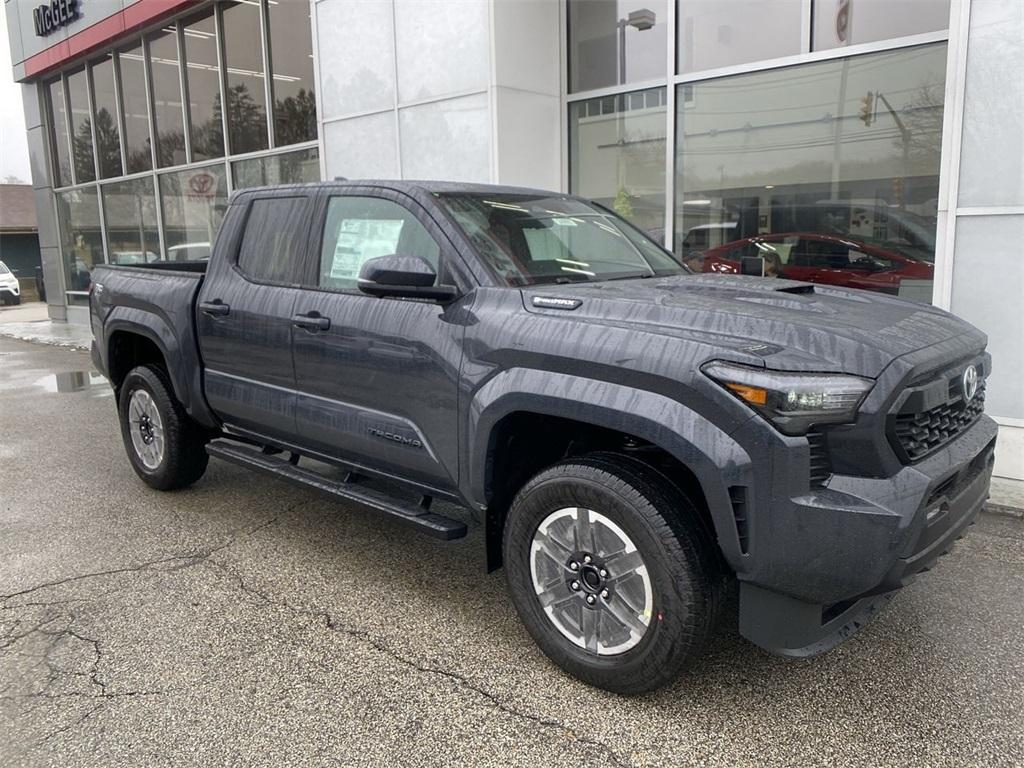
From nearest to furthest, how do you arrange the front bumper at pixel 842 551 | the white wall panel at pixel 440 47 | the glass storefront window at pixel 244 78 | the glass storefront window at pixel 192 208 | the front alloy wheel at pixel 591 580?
the front bumper at pixel 842 551 → the front alloy wheel at pixel 591 580 → the white wall panel at pixel 440 47 → the glass storefront window at pixel 244 78 → the glass storefront window at pixel 192 208

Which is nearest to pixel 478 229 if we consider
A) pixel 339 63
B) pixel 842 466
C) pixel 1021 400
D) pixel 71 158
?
pixel 842 466

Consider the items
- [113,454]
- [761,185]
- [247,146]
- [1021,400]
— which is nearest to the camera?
[1021,400]

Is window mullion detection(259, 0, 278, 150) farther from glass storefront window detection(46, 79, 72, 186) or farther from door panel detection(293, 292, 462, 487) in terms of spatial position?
door panel detection(293, 292, 462, 487)

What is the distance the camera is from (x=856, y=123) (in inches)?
271

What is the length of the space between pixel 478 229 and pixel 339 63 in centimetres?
708

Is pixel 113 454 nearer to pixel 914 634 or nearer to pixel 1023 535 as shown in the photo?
pixel 914 634

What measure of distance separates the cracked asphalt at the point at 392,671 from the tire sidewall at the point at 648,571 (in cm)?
13

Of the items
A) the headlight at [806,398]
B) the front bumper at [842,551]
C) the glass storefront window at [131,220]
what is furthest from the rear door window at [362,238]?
the glass storefront window at [131,220]

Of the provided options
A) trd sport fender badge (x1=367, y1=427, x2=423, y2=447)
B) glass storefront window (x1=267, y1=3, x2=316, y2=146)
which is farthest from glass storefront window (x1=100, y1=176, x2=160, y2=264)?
trd sport fender badge (x1=367, y1=427, x2=423, y2=447)

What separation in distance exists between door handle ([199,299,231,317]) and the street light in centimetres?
562

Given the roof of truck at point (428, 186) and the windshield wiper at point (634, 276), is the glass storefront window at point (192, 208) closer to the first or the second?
the roof of truck at point (428, 186)

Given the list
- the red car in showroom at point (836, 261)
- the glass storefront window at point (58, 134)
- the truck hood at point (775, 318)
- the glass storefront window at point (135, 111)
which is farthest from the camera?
the glass storefront window at point (58, 134)

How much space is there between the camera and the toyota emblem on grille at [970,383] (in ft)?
9.25

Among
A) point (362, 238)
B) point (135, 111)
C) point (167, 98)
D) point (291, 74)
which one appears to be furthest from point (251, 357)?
point (135, 111)
